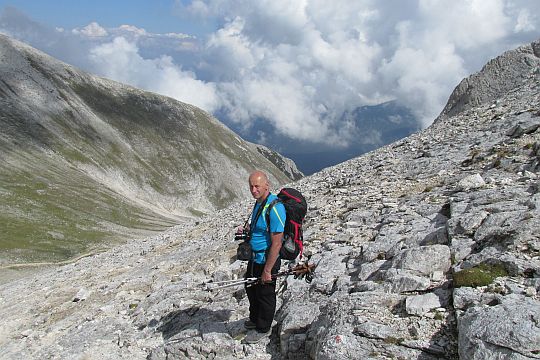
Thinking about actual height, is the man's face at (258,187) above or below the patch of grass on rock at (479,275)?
→ above

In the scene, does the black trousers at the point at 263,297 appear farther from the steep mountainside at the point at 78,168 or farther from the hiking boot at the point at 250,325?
the steep mountainside at the point at 78,168

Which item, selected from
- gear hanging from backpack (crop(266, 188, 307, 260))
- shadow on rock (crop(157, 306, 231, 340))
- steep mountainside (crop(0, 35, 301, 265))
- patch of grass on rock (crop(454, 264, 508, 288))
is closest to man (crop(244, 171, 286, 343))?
gear hanging from backpack (crop(266, 188, 307, 260))

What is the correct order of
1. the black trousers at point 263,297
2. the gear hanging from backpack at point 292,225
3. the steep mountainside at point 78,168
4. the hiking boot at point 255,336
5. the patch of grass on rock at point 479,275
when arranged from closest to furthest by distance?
the patch of grass on rock at point 479,275, the gear hanging from backpack at point 292,225, the black trousers at point 263,297, the hiking boot at point 255,336, the steep mountainside at point 78,168

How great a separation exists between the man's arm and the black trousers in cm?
44

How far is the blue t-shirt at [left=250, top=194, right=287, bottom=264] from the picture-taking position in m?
10.2

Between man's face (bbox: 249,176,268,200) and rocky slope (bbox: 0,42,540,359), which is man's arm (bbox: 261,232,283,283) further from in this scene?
rocky slope (bbox: 0,42,540,359)

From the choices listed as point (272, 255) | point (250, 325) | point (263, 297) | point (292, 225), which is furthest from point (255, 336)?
point (292, 225)

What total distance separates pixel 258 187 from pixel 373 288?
12.5 feet

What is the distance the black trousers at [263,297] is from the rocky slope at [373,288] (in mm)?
392

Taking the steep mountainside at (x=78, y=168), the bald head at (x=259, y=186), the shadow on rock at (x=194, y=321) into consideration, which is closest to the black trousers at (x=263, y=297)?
the shadow on rock at (x=194, y=321)

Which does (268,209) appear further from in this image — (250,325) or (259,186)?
(250,325)

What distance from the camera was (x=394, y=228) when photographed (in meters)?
15.4

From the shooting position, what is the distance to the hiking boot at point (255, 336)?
36.7 ft

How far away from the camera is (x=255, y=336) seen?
11305 mm
